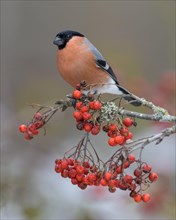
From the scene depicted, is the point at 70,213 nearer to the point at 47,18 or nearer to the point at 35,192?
the point at 35,192

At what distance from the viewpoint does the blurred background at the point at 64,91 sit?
294cm

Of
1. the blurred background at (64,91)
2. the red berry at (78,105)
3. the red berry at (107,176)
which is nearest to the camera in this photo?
the red berry at (107,176)

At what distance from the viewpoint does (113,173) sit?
206cm

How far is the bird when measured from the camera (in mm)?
2967

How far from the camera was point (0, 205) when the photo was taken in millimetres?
2539

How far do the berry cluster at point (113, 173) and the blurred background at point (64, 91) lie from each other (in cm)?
54

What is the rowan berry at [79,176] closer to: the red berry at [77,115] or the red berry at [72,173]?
the red berry at [72,173]

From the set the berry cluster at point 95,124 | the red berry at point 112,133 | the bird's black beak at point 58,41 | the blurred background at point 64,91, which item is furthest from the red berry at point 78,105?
the bird's black beak at point 58,41

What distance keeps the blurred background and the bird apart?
38cm

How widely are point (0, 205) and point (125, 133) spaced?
0.75 m

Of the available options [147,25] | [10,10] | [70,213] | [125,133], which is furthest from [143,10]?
[125,133]

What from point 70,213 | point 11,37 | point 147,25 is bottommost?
point 70,213

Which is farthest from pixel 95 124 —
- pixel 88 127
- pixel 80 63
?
pixel 80 63

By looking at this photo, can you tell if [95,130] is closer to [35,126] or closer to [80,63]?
[35,126]
